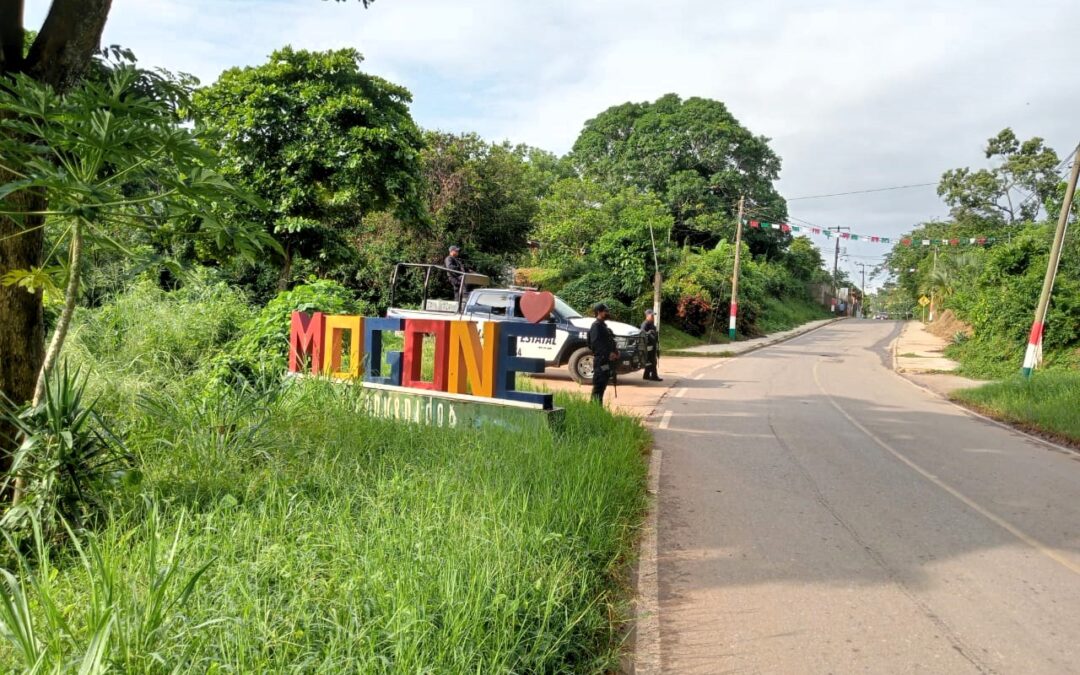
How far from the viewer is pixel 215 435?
5477 mm

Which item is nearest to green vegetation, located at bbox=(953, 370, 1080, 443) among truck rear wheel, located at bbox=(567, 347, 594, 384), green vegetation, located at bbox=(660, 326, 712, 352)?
truck rear wheel, located at bbox=(567, 347, 594, 384)

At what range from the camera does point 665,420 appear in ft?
39.0

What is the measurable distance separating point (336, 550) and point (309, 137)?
13.9 metres

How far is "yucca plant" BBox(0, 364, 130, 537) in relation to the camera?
4082 millimetres

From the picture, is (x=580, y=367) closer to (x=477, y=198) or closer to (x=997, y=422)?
(x=997, y=422)

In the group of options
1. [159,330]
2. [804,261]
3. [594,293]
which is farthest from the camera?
[804,261]

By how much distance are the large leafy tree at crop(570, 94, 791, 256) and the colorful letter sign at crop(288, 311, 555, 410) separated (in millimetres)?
35452

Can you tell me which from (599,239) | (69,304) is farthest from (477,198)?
(69,304)

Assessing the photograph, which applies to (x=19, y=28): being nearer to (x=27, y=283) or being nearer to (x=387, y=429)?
(x=27, y=283)

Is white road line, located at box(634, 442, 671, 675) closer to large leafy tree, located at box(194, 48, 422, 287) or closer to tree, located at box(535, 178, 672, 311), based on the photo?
large leafy tree, located at box(194, 48, 422, 287)

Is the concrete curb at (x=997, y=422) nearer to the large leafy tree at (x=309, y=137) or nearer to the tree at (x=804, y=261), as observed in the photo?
the large leafy tree at (x=309, y=137)

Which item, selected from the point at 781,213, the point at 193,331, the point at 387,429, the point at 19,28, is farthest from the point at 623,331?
the point at 781,213

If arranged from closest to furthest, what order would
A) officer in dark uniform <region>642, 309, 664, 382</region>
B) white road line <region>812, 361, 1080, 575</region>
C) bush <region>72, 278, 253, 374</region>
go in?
white road line <region>812, 361, 1080, 575</region> < bush <region>72, 278, 253, 374</region> < officer in dark uniform <region>642, 309, 664, 382</region>

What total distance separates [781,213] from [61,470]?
49.4 m
